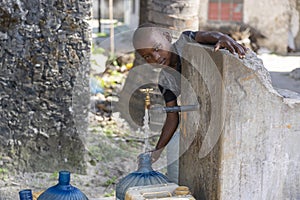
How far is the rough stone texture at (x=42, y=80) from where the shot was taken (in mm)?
4910

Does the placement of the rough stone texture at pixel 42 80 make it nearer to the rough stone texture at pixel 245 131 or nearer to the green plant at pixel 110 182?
the green plant at pixel 110 182

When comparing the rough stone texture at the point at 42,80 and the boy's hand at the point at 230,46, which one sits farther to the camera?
the rough stone texture at the point at 42,80

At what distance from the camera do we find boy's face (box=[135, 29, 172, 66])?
10.7ft

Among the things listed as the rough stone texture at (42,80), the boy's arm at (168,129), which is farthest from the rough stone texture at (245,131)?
the rough stone texture at (42,80)

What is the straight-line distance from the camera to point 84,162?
17.5 ft

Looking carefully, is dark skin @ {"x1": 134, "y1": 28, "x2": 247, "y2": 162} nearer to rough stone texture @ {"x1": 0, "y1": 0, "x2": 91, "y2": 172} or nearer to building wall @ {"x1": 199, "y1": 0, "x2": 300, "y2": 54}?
rough stone texture @ {"x1": 0, "y1": 0, "x2": 91, "y2": 172}

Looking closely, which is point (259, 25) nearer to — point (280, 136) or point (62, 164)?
point (62, 164)

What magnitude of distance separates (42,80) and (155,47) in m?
1.97

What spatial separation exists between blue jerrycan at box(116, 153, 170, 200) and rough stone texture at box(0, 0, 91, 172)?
1.96 meters

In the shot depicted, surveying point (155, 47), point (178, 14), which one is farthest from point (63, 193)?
point (178, 14)

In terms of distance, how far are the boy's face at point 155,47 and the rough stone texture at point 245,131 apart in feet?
1.08

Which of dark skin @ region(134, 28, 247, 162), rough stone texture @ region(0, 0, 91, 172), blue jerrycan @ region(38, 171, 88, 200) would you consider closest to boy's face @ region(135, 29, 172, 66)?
dark skin @ region(134, 28, 247, 162)

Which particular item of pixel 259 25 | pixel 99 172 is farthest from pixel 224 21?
pixel 99 172

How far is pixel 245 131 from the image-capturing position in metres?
2.86
